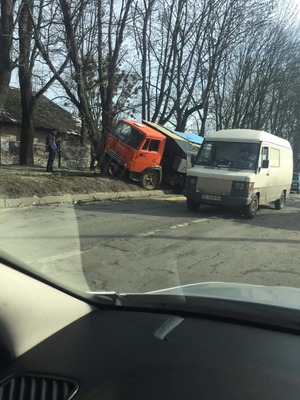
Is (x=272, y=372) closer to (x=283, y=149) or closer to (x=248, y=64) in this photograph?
(x=283, y=149)

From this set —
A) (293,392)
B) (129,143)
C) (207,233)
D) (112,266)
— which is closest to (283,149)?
(129,143)

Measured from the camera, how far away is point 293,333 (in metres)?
2.19

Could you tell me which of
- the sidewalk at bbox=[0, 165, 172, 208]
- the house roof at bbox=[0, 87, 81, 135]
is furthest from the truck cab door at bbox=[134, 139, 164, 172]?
the house roof at bbox=[0, 87, 81, 135]

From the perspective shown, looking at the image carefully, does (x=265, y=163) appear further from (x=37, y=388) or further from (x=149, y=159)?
(x=37, y=388)

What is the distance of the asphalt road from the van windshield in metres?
1.54

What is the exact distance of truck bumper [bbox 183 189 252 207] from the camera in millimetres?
12930

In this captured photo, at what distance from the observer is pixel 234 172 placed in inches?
525

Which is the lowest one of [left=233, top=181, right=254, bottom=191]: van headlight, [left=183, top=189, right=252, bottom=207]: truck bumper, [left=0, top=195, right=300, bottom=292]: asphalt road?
[left=0, top=195, right=300, bottom=292]: asphalt road

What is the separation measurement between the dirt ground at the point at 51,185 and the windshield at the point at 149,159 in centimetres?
6

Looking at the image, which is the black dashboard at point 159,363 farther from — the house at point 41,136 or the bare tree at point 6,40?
the house at point 41,136

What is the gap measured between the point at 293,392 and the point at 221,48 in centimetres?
2836

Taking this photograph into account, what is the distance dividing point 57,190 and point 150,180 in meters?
5.92

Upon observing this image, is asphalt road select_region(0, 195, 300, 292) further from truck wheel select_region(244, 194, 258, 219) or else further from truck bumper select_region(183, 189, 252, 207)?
truck bumper select_region(183, 189, 252, 207)

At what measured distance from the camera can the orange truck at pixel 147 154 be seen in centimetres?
1902
